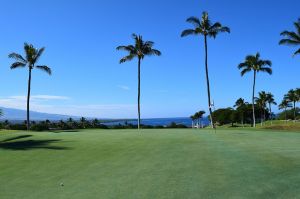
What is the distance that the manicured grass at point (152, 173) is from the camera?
1018 cm

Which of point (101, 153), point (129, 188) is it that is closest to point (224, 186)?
point (129, 188)

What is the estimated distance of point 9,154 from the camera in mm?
17688

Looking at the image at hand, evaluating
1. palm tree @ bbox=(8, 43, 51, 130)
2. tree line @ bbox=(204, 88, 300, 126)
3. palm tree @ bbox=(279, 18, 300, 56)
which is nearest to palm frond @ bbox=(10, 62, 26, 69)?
palm tree @ bbox=(8, 43, 51, 130)

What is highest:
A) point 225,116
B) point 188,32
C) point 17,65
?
point 188,32

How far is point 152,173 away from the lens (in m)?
12.4

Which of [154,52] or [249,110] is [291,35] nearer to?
[154,52]

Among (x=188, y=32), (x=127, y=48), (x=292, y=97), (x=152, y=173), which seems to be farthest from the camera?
(x=292, y=97)

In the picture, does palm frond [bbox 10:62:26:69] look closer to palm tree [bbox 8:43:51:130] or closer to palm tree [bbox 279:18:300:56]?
palm tree [bbox 8:43:51:130]

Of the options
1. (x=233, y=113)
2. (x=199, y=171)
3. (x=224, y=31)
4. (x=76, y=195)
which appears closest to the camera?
(x=76, y=195)

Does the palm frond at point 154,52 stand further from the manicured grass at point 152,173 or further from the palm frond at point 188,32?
the manicured grass at point 152,173

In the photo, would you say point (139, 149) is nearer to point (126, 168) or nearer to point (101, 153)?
point (101, 153)

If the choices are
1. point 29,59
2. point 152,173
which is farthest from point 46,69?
point 152,173

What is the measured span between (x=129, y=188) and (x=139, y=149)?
7.83m

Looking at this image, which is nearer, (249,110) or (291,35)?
(291,35)
